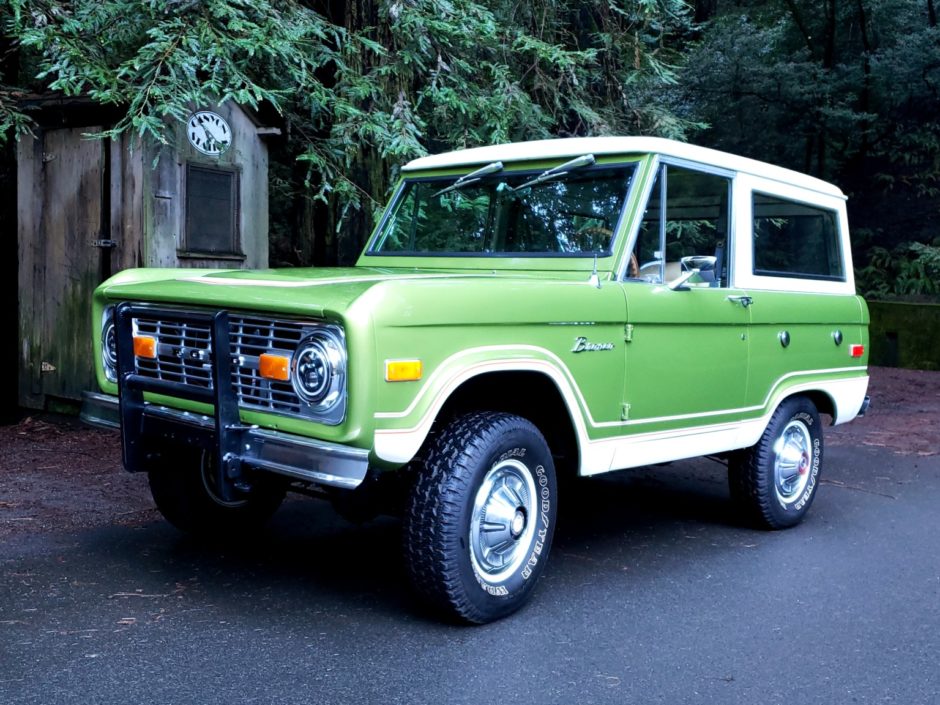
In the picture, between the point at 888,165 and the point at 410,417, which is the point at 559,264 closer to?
the point at 410,417

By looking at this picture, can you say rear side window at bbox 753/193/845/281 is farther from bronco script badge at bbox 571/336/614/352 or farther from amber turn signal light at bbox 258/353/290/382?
amber turn signal light at bbox 258/353/290/382

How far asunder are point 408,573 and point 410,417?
681mm

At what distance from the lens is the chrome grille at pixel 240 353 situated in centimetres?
394

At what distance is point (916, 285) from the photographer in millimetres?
17953

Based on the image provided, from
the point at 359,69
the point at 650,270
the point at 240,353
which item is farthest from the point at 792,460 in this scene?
the point at 359,69

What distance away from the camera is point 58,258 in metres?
8.40

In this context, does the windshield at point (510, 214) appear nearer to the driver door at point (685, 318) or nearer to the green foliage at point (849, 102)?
the driver door at point (685, 318)

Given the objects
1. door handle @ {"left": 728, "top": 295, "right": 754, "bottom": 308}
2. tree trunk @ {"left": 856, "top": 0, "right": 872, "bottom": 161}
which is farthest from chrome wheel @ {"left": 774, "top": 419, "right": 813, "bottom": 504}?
tree trunk @ {"left": 856, "top": 0, "right": 872, "bottom": 161}

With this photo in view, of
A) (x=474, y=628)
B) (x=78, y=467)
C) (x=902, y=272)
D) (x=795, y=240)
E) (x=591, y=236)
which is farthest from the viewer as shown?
(x=902, y=272)

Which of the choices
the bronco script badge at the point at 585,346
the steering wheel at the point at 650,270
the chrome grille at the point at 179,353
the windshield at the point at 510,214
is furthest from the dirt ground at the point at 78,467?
the steering wheel at the point at 650,270

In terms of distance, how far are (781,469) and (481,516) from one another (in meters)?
2.52

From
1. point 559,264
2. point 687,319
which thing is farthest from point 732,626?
point 559,264

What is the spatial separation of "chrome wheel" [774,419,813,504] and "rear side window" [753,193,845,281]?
0.92 metres

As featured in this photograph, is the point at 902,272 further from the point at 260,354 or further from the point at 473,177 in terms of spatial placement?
the point at 260,354
